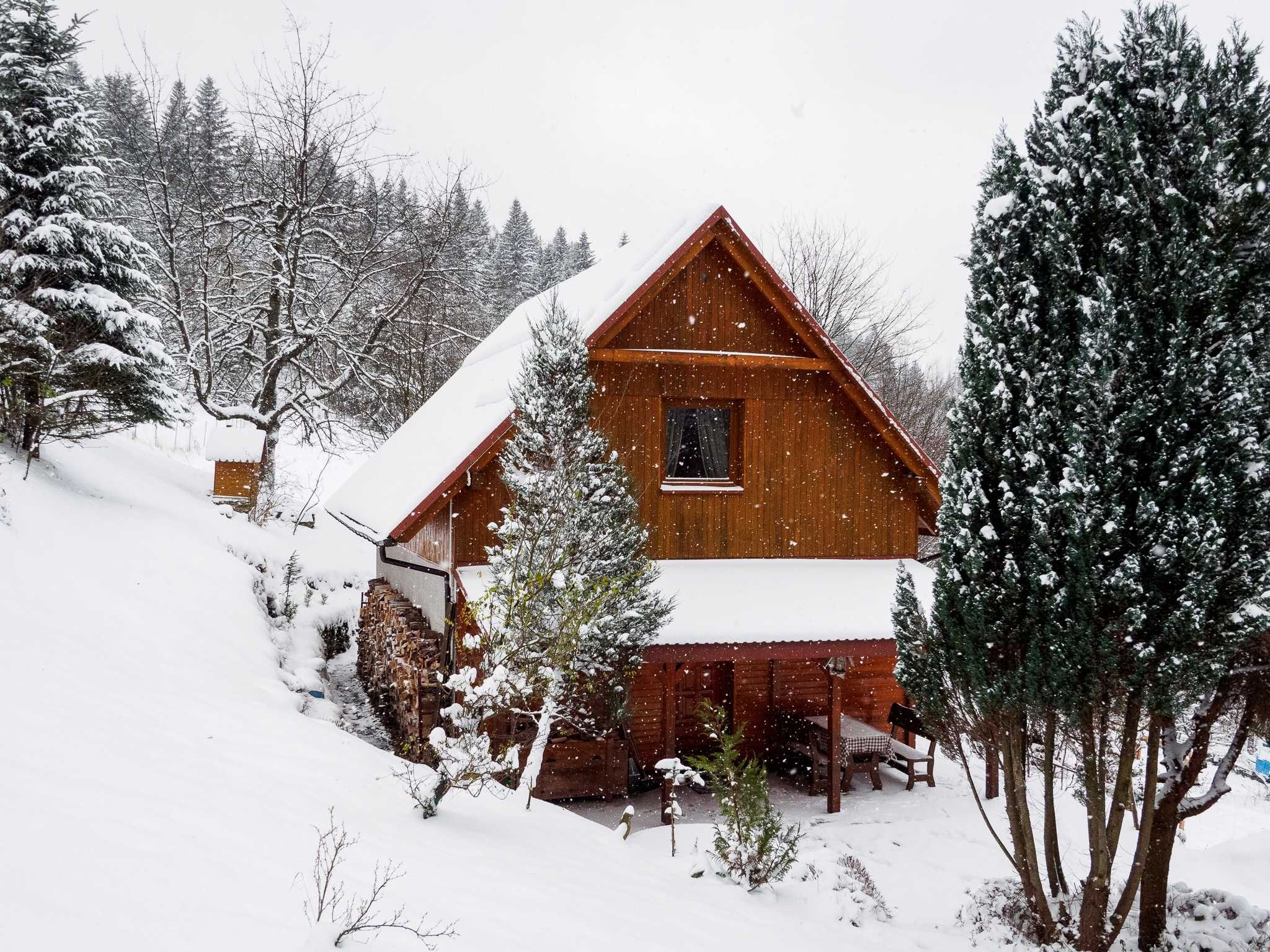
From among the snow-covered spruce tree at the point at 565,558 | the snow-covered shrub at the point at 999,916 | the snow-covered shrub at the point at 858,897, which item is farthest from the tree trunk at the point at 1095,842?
the snow-covered spruce tree at the point at 565,558

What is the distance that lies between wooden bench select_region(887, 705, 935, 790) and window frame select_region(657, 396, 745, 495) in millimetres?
4167

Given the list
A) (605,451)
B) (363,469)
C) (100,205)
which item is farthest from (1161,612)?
(100,205)

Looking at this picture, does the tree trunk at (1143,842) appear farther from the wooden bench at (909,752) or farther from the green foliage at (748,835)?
the wooden bench at (909,752)

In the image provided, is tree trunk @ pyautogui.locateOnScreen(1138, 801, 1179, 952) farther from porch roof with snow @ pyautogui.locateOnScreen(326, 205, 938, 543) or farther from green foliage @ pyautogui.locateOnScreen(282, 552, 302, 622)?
green foliage @ pyautogui.locateOnScreen(282, 552, 302, 622)

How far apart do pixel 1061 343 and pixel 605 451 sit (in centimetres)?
518

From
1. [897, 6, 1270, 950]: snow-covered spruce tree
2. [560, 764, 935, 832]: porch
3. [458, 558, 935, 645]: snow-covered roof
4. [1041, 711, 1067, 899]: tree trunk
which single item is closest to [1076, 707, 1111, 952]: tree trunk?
[897, 6, 1270, 950]: snow-covered spruce tree

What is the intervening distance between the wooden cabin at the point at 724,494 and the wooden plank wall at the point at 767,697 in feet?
0.10

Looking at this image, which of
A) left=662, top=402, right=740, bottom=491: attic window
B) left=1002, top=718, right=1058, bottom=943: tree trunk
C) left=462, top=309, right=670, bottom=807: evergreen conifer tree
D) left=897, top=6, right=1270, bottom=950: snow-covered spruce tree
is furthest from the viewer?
left=662, top=402, right=740, bottom=491: attic window

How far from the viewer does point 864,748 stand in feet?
36.4

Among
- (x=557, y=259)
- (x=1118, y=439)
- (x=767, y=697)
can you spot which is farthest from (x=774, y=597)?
(x=557, y=259)

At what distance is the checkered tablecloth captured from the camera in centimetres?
1103

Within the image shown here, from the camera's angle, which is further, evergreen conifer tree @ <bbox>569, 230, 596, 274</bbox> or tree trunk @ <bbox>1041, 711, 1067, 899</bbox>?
evergreen conifer tree @ <bbox>569, 230, 596, 274</bbox>

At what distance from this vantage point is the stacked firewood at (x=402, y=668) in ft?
32.1

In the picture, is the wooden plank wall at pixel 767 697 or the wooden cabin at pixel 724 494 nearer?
the wooden cabin at pixel 724 494
